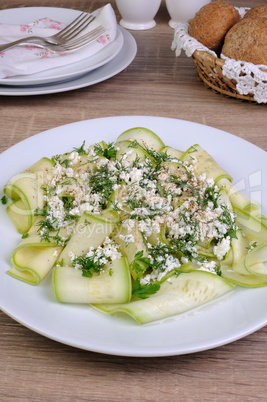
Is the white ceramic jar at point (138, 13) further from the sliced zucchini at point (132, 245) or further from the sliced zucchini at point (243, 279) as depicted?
the sliced zucchini at point (243, 279)

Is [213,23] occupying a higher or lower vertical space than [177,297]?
higher

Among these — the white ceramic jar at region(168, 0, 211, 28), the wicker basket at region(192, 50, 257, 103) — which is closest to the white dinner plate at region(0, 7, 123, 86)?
the wicker basket at region(192, 50, 257, 103)

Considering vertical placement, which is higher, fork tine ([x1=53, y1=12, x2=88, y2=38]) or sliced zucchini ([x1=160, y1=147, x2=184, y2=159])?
fork tine ([x1=53, y1=12, x2=88, y2=38])

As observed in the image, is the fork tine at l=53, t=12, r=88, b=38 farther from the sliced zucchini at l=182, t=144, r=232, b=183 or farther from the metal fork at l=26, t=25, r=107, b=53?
the sliced zucchini at l=182, t=144, r=232, b=183

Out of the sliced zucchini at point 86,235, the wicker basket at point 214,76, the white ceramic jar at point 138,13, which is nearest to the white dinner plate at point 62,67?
the white ceramic jar at point 138,13

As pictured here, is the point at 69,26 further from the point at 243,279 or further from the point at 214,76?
the point at 243,279

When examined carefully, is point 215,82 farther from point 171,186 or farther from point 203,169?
point 171,186

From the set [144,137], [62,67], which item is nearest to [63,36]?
[62,67]
